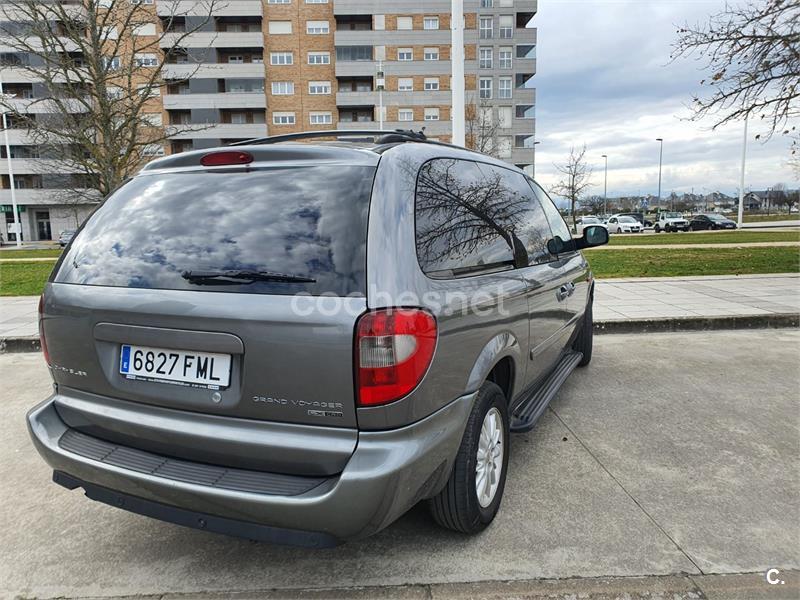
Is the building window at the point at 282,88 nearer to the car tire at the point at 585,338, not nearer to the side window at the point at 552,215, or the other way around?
the car tire at the point at 585,338

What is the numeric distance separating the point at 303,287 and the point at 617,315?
6.21m

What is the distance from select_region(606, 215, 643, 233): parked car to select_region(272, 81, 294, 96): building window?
3246 cm

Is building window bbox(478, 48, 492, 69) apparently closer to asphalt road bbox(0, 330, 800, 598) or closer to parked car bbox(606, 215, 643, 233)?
parked car bbox(606, 215, 643, 233)

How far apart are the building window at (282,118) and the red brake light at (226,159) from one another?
54935mm

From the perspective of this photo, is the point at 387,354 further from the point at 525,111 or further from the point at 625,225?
the point at 525,111

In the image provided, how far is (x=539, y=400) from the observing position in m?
3.42

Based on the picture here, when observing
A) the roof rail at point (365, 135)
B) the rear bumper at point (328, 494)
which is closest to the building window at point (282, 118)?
the roof rail at point (365, 135)

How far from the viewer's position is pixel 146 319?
2.10 metres

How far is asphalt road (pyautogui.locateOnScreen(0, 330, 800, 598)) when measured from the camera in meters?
2.32

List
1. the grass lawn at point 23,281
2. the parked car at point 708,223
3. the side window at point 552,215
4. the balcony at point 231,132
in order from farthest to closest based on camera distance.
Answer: the balcony at point 231,132
the parked car at point 708,223
the grass lawn at point 23,281
the side window at point 552,215

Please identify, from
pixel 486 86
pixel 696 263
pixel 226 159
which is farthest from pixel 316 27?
pixel 226 159

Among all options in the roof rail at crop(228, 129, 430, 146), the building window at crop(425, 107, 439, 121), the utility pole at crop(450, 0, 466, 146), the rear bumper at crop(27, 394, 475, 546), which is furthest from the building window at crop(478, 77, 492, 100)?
the rear bumper at crop(27, 394, 475, 546)

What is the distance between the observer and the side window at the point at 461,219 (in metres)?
2.25

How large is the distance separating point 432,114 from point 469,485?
54.6m
